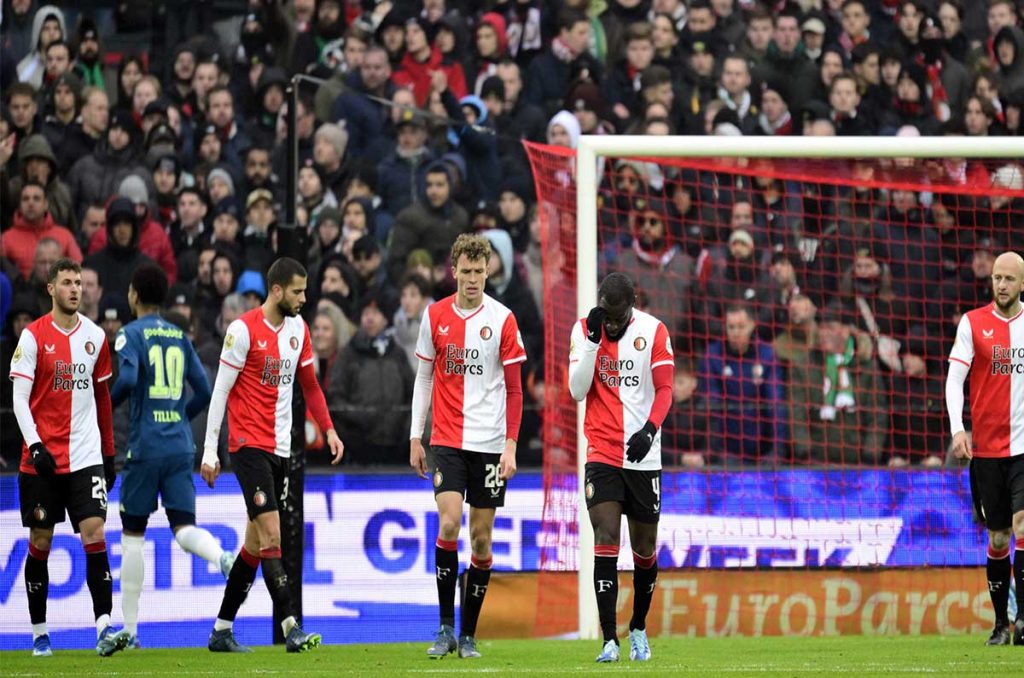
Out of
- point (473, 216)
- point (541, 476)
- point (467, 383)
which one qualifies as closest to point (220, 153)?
point (473, 216)

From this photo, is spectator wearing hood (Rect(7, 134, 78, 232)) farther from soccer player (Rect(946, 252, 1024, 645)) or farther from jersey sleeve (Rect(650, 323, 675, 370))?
soccer player (Rect(946, 252, 1024, 645))

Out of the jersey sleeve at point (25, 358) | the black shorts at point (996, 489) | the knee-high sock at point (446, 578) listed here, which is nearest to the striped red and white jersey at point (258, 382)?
the jersey sleeve at point (25, 358)

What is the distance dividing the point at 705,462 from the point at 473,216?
11.1 ft

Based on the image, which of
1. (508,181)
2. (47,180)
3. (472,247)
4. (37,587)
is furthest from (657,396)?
(47,180)

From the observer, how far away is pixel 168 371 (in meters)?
10.4

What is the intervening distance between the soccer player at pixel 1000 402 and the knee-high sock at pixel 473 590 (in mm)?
2944

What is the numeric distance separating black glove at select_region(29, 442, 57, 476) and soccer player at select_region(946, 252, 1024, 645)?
5.33 m

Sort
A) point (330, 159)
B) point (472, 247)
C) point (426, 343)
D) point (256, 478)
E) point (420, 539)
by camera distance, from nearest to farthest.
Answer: point (472, 247) < point (426, 343) < point (256, 478) < point (420, 539) < point (330, 159)

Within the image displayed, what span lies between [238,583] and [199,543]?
0.70m

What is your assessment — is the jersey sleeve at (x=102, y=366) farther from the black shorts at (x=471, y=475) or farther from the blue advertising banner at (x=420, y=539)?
the blue advertising banner at (x=420, y=539)

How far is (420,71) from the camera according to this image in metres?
16.3

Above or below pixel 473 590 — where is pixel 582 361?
above

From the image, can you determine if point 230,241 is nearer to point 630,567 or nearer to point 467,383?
point 630,567

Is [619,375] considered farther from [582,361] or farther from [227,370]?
[227,370]
